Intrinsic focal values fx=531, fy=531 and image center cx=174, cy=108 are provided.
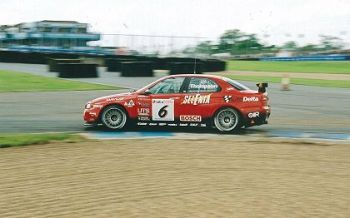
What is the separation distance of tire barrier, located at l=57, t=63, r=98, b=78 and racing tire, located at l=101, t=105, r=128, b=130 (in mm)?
17268

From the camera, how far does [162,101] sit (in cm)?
1225

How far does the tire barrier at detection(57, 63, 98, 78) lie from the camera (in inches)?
1150

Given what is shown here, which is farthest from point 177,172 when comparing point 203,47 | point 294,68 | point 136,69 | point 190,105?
point 203,47

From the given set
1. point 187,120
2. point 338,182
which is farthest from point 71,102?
point 338,182

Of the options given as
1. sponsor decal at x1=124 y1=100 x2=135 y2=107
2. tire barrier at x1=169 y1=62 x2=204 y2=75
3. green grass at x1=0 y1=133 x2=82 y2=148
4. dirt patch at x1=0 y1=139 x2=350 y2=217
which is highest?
tire barrier at x1=169 y1=62 x2=204 y2=75

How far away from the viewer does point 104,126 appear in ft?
42.3

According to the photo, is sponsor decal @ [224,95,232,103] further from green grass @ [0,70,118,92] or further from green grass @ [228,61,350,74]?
green grass @ [228,61,350,74]

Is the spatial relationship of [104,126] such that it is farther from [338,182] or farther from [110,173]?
[338,182]

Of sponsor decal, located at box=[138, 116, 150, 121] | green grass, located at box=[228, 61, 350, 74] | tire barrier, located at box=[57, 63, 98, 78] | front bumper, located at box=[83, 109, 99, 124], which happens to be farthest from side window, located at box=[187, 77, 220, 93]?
green grass, located at box=[228, 61, 350, 74]

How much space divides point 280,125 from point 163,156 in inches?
222

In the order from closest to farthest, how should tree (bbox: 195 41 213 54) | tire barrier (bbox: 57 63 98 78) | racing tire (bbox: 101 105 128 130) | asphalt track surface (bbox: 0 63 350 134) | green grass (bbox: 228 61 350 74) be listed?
racing tire (bbox: 101 105 128 130) < asphalt track surface (bbox: 0 63 350 134) < tire barrier (bbox: 57 63 98 78) < green grass (bbox: 228 61 350 74) < tree (bbox: 195 41 213 54)

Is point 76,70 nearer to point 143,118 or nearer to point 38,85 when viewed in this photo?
point 38,85

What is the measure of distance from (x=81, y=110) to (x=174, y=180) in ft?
30.8

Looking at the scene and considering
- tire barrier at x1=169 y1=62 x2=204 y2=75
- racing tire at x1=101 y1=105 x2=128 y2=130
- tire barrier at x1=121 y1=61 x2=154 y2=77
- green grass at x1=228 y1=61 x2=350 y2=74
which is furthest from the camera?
green grass at x1=228 y1=61 x2=350 y2=74
